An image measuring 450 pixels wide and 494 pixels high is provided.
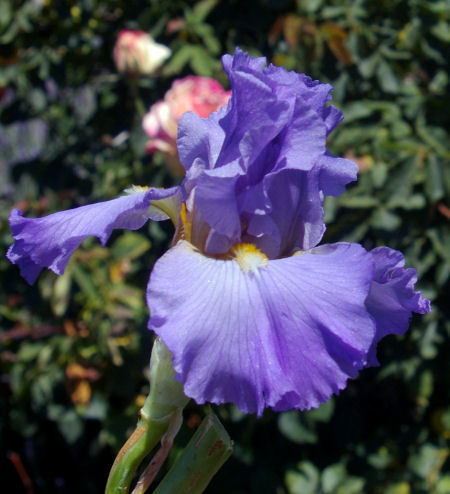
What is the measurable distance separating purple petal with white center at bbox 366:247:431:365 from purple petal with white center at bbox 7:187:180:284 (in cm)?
19

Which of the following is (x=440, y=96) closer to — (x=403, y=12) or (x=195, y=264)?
(x=403, y=12)

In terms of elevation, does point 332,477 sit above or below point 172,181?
below

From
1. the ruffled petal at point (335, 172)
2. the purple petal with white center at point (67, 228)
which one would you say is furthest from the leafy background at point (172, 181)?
the purple petal with white center at point (67, 228)

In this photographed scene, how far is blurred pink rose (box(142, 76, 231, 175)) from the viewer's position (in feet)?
4.16

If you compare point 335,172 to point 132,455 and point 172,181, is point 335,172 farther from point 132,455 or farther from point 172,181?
point 172,181

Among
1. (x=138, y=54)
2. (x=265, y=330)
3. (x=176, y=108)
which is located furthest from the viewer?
(x=138, y=54)

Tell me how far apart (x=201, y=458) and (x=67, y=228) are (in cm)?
22

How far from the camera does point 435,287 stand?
1.45m

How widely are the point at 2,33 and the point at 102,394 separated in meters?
0.92

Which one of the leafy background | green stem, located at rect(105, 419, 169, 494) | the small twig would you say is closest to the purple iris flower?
green stem, located at rect(105, 419, 169, 494)

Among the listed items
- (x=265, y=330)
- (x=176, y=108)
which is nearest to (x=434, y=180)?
(x=176, y=108)

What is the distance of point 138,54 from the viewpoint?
4.74 ft

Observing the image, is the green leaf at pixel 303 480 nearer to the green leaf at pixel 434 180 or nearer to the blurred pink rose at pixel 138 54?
the green leaf at pixel 434 180

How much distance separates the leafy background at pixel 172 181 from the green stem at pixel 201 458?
858 mm
